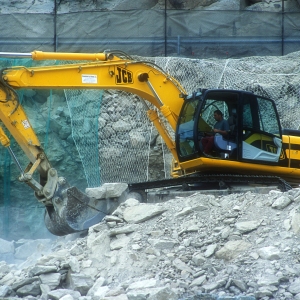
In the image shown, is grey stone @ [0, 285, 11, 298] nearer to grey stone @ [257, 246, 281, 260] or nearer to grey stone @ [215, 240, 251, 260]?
grey stone @ [215, 240, 251, 260]

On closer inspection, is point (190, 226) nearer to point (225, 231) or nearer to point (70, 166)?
point (225, 231)

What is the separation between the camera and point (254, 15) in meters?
17.7

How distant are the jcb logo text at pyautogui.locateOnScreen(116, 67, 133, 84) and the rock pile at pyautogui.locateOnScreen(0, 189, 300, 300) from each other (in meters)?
2.62

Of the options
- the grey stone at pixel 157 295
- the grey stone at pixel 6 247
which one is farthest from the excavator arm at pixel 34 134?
the grey stone at pixel 157 295

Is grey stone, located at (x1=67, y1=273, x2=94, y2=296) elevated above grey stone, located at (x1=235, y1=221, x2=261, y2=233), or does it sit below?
below

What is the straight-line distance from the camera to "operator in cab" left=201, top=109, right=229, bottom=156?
1151cm

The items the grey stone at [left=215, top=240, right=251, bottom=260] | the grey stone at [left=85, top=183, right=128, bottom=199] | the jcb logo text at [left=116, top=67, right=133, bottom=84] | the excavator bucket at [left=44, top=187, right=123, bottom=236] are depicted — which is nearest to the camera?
the grey stone at [left=215, top=240, right=251, bottom=260]

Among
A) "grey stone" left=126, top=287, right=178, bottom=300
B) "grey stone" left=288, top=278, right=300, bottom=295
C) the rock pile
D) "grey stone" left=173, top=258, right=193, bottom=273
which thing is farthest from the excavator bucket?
"grey stone" left=288, top=278, right=300, bottom=295

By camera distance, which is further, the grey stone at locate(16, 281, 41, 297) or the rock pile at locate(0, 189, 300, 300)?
the grey stone at locate(16, 281, 41, 297)

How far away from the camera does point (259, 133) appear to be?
1176 cm

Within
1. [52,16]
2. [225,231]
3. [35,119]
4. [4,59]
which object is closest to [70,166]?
[35,119]

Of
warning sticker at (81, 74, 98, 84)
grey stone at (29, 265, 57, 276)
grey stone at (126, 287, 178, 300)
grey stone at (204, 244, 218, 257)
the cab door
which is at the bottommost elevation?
grey stone at (29, 265, 57, 276)

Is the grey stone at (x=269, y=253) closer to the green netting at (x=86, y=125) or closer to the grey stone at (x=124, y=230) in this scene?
the grey stone at (x=124, y=230)

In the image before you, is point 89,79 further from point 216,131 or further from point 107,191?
point 216,131
